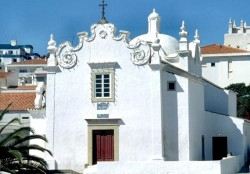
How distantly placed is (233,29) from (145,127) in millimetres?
85764

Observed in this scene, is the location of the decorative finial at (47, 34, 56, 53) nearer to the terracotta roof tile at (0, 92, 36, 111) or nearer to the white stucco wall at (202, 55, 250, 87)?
the terracotta roof tile at (0, 92, 36, 111)

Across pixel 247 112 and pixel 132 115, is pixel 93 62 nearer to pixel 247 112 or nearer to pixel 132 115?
pixel 132 115

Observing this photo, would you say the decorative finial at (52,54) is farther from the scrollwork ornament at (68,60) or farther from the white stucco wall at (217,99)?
the white stucco wall at (217,99)

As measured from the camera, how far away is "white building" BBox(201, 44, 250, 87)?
84781mm

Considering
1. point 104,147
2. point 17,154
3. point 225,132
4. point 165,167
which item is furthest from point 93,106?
point 17,154

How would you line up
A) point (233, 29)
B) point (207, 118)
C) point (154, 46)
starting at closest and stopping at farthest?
A: point (154, 46) < point (207, 118) < point (233, 29)

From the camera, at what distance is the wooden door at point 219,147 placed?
3822 centimetres

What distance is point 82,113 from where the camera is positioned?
33594mm

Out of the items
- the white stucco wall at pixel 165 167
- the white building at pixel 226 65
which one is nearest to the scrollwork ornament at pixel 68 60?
the white stucco wall at pixel 165 167

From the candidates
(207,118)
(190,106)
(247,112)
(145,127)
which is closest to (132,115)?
(145,127)

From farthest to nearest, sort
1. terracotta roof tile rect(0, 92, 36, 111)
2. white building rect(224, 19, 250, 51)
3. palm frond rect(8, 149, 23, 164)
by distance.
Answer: white building rect(224, 19, 250, 51) → terracotta roof tile rect(0, 92, 36, 111) → palm frond rect(8, 149, 23, 164)

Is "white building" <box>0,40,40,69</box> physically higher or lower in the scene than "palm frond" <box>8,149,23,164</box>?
higher

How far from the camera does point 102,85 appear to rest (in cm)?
3334

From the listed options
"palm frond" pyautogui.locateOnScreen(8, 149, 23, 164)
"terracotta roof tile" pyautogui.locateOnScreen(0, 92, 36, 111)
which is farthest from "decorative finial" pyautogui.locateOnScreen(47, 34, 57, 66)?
"terracotta roof tile" pyautogui.locateOnScreen(0, 92, 36, 111)
